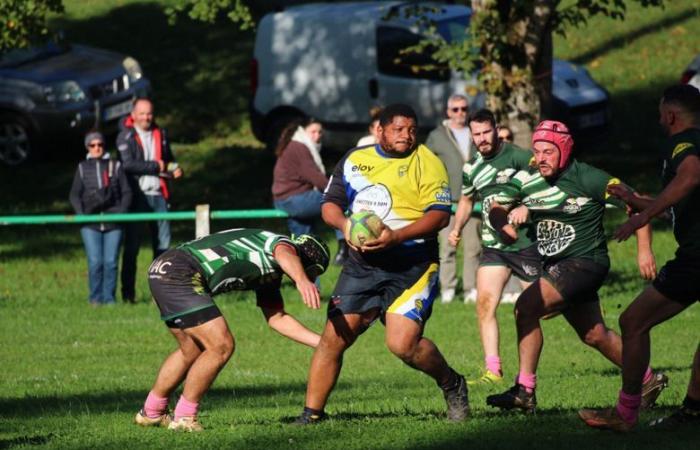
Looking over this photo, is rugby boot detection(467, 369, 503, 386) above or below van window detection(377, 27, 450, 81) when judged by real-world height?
above

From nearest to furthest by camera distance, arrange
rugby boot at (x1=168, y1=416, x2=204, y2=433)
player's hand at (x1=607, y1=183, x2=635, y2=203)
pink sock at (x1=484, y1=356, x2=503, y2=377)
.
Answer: player's hand at (x1=607, y1=183, x2=635, y2=203) < rugby boot at (x1=168, y1=416, x2=204, y2=433) < pink sock at (x1=484, y1=356, x2=503, y2=377)

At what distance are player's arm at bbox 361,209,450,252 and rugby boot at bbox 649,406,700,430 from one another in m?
1.80

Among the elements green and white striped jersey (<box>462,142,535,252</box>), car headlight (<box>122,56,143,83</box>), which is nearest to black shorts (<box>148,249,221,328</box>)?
green and white striped jersey (<box>462,142,535,252</box>)

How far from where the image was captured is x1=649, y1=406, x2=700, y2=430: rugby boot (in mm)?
9180

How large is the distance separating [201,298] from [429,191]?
156 centimetres

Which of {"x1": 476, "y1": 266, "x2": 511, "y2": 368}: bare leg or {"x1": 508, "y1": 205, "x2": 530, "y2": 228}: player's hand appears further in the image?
{"x1": 476, "y1": 266, "x2": 511, "y2": 368}: bare leg

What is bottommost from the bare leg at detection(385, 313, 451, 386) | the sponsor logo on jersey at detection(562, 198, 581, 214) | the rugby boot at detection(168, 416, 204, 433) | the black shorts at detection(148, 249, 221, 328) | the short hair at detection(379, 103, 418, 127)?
the rugby boot at detection(168, 416, 204, 433)

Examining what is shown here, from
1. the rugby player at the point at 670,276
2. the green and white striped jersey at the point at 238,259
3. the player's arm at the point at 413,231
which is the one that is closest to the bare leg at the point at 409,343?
the player's arm at the point at 413,231

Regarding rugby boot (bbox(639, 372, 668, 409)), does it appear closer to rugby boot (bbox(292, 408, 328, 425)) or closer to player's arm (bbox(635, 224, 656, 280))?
player's arm (bbox(635, 224, 656, 280))

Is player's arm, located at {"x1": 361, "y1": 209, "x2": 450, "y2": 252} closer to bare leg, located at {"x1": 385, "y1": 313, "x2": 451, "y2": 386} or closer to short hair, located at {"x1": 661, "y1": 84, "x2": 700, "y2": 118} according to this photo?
bare leg, located at {"x1": 385, "y1": 313, "x2": 451, "y2": 386}

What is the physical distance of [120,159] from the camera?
55.3ft

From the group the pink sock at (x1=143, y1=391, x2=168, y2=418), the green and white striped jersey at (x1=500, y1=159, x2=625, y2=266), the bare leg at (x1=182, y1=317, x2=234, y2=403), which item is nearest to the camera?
the bare leg at (x1=182, y1=317, x2=234, y2=403)

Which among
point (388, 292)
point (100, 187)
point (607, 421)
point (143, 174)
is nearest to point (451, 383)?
point (388, 292)

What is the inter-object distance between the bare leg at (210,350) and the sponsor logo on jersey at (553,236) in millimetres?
2269
